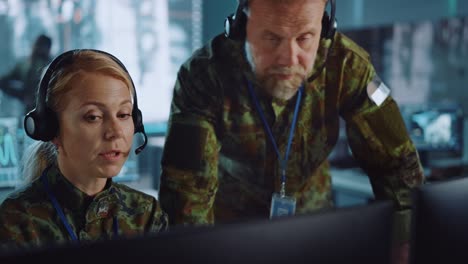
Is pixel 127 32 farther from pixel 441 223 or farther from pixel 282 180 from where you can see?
pixel 441 223

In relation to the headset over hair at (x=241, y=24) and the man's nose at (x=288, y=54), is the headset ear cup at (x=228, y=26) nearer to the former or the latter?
the headset over hair at (x=241, y=24)

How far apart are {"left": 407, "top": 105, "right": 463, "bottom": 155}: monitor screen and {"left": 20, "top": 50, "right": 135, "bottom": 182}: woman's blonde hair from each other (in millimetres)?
2738

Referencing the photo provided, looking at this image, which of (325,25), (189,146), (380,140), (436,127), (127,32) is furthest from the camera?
(436,127)

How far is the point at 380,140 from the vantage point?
1774mm

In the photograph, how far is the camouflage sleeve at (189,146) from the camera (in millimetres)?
1562

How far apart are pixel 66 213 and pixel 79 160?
0.41ft

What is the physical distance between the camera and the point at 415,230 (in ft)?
2.44

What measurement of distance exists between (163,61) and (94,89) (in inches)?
38.9

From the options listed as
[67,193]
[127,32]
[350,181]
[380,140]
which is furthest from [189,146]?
[350,181]

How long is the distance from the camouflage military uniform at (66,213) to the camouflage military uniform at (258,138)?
32 cm

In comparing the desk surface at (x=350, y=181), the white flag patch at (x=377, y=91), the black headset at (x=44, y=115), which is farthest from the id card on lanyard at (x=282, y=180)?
the desk surface at (x=350, y=181)

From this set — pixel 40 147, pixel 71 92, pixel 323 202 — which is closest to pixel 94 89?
pixel 71 92

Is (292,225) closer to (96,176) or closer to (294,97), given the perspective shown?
(96,176)

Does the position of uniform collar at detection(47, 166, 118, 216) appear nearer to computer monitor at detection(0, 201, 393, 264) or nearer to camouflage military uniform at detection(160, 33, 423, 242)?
camouflage military uniform at detection(160, 33, 423, 242)
